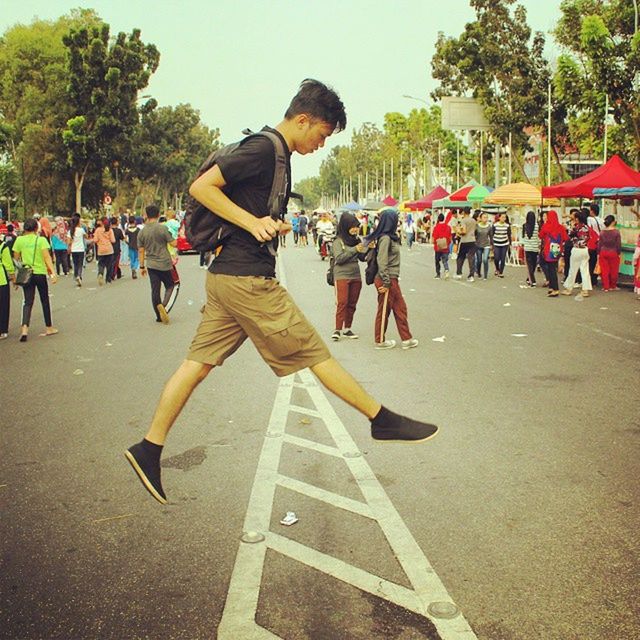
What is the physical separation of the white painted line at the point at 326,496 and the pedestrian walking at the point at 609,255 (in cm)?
1594

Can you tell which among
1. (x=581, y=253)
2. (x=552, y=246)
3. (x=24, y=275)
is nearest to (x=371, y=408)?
(x=24, y=275)

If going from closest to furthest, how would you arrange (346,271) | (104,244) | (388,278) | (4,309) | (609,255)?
(388,278) < (346,271) < (4,309) < (609,255) < (104,244)

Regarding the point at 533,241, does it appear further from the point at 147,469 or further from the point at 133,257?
the point at 147,469

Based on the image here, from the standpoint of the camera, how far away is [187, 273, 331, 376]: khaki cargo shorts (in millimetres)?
3781

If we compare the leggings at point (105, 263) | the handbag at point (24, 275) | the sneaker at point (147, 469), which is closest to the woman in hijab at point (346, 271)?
the handbag at point (24, 275)

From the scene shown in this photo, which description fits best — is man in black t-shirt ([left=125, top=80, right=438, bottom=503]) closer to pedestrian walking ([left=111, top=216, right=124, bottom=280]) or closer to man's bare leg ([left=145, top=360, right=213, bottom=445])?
man's bare leg ([left=145, top=360, right=213, bottom=445])

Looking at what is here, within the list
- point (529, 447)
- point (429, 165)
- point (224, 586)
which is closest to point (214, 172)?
point (224, 586)

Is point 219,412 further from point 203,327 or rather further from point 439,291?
point 439,291

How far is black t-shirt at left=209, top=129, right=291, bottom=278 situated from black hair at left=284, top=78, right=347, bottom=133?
0.69ft

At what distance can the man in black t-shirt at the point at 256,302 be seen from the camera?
3771 millimetres

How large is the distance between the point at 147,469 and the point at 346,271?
7394 mm

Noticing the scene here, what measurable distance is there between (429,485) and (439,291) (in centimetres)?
1445

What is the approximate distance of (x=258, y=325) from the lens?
3.79 m

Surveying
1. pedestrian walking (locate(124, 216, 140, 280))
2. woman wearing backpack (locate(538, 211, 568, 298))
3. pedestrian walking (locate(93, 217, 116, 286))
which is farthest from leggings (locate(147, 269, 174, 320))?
pedestrian walking (locate(124, 216, 140, 280))
